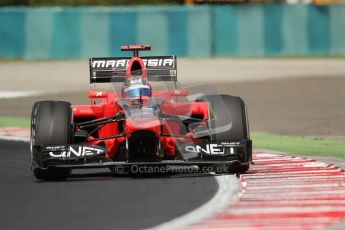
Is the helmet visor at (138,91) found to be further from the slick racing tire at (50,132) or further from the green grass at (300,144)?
the green grass at (300,144)

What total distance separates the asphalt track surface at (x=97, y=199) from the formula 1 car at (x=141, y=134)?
0.65 ft

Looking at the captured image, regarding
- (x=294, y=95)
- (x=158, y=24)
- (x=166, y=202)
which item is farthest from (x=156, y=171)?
(x=158, y=24)

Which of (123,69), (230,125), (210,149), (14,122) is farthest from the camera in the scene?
(14,122)

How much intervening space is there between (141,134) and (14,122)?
832cm

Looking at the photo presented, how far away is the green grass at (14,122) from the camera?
19547mm

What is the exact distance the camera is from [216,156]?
12172mm

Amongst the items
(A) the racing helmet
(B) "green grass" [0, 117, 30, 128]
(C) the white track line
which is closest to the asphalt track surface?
(C) the white track line

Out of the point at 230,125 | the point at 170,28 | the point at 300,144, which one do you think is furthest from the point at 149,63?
the point at 170,28

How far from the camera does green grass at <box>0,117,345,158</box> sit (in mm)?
15006

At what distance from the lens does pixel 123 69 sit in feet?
45.0

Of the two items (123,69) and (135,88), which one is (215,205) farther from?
(123,69)

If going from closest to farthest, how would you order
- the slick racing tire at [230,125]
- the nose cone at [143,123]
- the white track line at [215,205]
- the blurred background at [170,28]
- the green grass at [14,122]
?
1. the white track line at [215,205]
2. the nose cone at [143,123]
3. the slick racing tire at [230,125]
4. the green grass at [14,122]
5. the blurred background at [170,28]

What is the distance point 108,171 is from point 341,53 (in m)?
20.2

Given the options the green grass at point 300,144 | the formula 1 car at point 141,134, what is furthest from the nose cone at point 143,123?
the green grass at point 300,144
